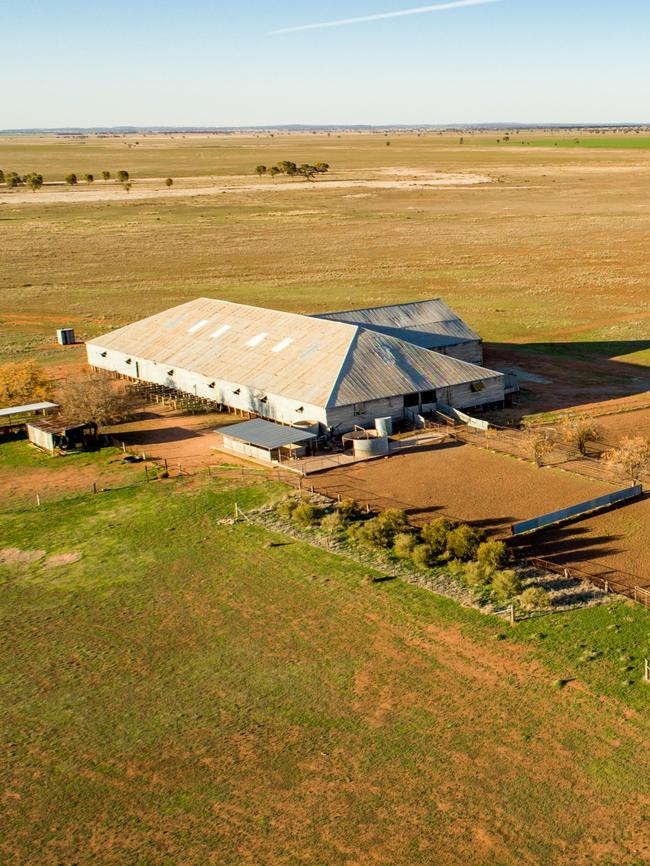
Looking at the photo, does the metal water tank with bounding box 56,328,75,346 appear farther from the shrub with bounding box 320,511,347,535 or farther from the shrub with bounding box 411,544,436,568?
the shrub with bounding box 411,544,436,568

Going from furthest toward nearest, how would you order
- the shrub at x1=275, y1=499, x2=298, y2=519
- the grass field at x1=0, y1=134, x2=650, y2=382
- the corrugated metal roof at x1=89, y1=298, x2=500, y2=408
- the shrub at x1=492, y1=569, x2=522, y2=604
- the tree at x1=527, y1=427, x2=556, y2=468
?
the grass field at x1=0, y1=134, x2=650, y2=382
the corrugated metal roof at x1=89, y1=298, x2=500, y2=408
the tree at x1=527, y1=427, x2=556, y2=468
the shrub at x1=275, y1=499, x2=298, y2=519
the shrub at x1=492, y1=569, x2=522, y2=604

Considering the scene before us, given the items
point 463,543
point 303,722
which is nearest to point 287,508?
point 463,543

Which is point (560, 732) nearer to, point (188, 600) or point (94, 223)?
point (188, 600)

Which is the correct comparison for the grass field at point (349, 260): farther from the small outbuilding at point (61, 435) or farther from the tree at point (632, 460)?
the tree at point (632, 460)

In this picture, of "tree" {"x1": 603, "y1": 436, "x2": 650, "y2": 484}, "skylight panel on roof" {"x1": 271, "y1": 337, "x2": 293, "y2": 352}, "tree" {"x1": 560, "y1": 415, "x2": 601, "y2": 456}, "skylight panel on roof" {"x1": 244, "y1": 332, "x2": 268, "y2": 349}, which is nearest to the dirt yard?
"tree" {"x1": 603, "y1": 436, "x2": 650, "y2": 484}

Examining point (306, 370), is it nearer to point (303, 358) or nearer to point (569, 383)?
point (303, 358)

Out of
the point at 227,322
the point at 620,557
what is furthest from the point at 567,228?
the point at 620,557
